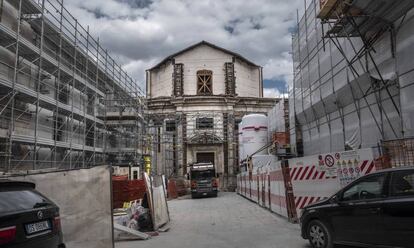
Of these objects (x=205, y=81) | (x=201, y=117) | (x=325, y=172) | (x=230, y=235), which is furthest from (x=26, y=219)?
(x=205, y=81)

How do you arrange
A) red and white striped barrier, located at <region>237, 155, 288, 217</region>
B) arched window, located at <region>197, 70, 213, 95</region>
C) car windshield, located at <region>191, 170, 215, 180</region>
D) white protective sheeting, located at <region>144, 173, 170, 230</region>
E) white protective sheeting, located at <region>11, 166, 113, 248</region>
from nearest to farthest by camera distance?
white protective sheeting, located at <region>11, 166, 113, 248</region> → white protective sheeting, located at <region>144, 173, 170, 230</region> → red and white striped barrier, located at <region>237, 155, 288, 217</region> → car windshield, located at <region>191, 170, 215, 180</region> → arched window, located at <region>197, 70, 213, 95</region>

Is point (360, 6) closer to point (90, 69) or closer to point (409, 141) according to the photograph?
point (409, 141)

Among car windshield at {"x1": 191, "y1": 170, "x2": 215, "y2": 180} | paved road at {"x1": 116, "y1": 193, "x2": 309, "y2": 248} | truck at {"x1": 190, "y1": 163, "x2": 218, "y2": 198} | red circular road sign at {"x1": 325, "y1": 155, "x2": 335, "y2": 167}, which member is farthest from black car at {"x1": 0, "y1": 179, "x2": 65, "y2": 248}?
car windshield at {"x1": 191, "y1": 170, "x2": 215, "y2": 180}

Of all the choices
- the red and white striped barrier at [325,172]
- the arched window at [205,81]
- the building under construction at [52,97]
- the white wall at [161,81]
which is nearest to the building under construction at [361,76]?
the red and white striped barrier at [325,172]

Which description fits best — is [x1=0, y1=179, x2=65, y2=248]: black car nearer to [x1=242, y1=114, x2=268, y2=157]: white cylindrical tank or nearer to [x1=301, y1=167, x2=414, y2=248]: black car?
[x1=301, y1=167, x2=414, y2=248]: black car

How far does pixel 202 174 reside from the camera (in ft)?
115

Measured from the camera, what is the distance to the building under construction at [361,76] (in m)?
11.9

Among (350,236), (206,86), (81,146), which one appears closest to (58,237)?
(350,236)

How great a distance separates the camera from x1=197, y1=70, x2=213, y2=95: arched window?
153 feet

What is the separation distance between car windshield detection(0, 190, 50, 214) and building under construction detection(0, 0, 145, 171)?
33.3 feet

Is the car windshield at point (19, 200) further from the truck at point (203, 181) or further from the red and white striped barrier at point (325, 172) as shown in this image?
the truck at point (203, 181)

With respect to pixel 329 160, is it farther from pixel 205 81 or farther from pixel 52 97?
pixel 205 81

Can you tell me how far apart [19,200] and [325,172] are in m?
8.67

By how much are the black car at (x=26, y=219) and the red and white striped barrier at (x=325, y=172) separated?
24.1 ft
